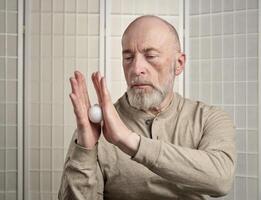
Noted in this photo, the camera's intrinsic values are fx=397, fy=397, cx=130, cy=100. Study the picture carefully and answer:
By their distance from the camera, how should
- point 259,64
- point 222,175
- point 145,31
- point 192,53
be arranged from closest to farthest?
point 222,175 → point 145,31 → point 259,64 → point 192,53

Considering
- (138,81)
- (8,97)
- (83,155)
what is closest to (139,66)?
(138,81)

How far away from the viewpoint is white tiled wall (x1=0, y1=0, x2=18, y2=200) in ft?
8.82

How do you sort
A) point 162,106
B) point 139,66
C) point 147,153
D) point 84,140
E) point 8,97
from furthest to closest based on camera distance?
point 8,97
point 162,106
point 139,66
point 84,140
point 147,153

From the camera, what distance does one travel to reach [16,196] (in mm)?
2695

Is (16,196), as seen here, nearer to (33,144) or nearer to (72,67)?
(33,144)

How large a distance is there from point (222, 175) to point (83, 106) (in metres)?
0.39

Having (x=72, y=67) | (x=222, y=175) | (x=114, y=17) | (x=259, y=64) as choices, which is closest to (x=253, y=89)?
(x=259, y=64)

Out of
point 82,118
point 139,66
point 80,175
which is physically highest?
point 139,66

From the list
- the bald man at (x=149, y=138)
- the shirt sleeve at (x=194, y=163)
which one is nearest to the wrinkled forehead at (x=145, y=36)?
the bald man at (x=149, y=138)

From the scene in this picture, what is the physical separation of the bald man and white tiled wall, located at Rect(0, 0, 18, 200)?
1.61m

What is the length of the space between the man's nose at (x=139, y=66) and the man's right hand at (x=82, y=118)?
18 centimetres

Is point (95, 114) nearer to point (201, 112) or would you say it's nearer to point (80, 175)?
point (80, 175)

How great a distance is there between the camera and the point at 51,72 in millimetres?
2699

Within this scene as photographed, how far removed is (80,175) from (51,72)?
176 centimetres
